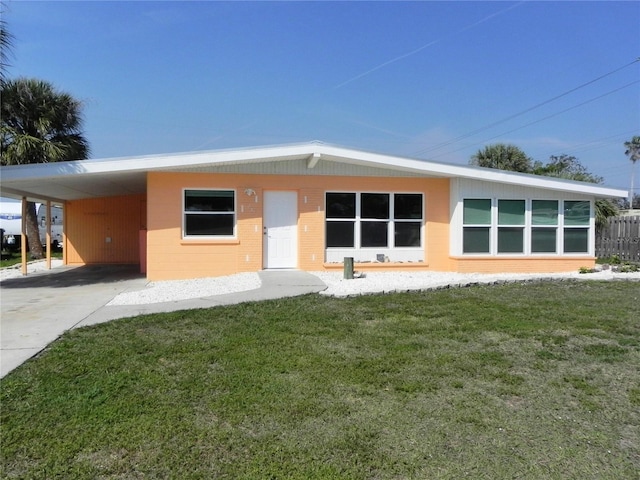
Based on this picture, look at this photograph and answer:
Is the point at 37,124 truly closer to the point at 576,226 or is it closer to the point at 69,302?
the point at 69,302

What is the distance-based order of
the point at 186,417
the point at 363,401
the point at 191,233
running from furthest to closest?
the point at 191,233 → the point at 363,401 → the point at 186,417

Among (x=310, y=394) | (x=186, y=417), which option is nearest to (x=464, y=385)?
(x=310, y=394)

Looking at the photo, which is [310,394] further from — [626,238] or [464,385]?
[626,238]

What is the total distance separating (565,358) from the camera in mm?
4988

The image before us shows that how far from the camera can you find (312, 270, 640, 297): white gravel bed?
9242mm

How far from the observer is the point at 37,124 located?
15961 mm

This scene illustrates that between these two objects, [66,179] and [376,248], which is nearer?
[66,179]

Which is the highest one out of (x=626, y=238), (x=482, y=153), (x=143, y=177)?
(x=482, y=153)

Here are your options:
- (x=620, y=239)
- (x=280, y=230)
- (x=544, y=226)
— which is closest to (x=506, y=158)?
(x=620, y=239)

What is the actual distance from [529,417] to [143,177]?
36.8 ft

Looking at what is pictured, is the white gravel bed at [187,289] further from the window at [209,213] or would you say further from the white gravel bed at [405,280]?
the white gravel bed at [405,280]

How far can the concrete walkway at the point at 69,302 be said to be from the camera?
5777mm

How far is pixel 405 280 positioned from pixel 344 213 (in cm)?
279

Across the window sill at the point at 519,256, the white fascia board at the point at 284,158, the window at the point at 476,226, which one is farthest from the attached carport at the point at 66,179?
the window sill at the point at 519,256
